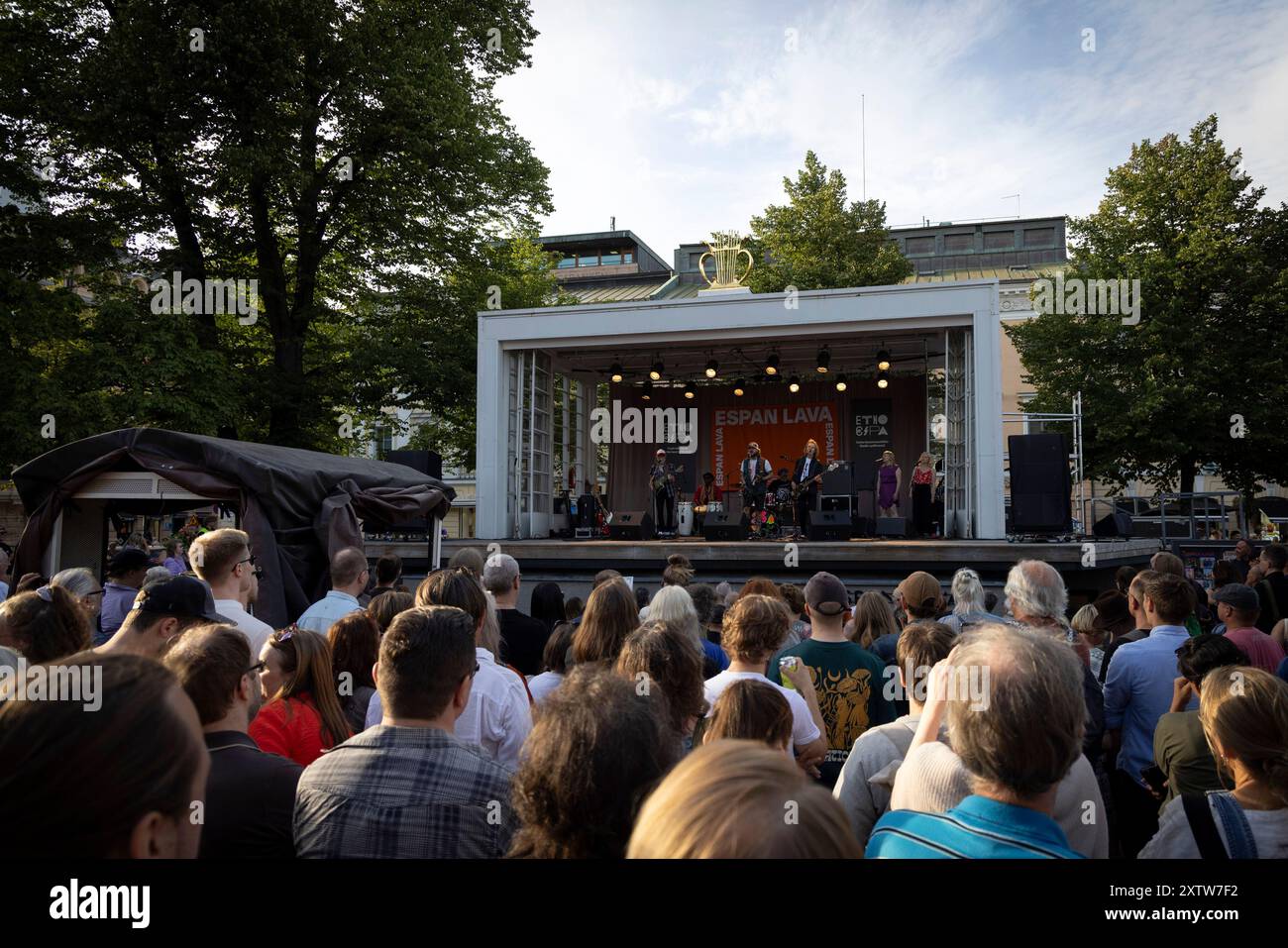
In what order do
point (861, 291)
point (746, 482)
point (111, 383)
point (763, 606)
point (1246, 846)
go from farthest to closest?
point (746, 482) < point (861, 291) < point (111, 383) < point (763, 606) < point (1246, 846)

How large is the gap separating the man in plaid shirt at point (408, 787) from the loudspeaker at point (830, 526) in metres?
11.7

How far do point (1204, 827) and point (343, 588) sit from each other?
4419 mm

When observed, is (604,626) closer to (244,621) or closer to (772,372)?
(244,621)

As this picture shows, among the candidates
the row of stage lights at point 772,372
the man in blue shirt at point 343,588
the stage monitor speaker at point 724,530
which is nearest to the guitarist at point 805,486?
the stage monitor speaker at point 724,530

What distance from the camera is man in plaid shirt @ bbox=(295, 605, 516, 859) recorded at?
6.40 feet

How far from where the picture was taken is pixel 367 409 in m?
17.7

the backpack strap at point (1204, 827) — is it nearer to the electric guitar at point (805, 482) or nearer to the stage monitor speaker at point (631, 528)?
the stage monitor speaker at point (631, 528)

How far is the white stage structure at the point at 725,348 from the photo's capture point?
44.4 feet

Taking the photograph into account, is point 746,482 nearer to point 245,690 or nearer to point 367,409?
point 367,409

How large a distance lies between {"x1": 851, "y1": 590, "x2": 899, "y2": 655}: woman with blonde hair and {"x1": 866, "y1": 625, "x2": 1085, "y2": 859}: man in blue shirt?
288 cm

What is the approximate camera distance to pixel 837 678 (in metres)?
3.62
